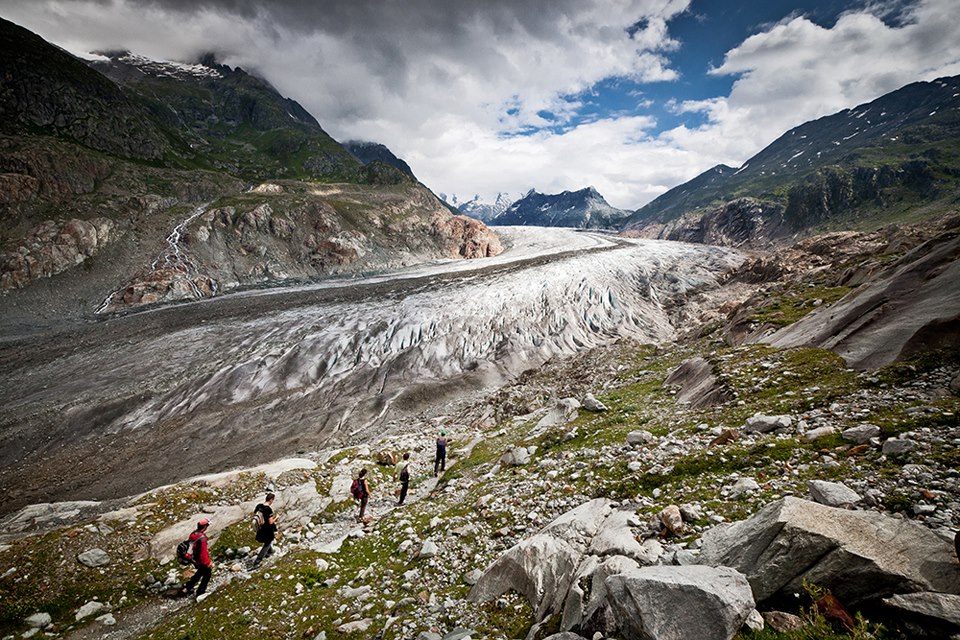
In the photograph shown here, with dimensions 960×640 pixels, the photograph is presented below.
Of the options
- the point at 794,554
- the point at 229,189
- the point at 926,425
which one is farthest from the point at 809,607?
the point at 229,189

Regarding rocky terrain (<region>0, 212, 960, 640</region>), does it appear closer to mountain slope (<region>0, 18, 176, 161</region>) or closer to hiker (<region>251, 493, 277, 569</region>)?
hiker (<region>251, 493, 277, 569</region>)

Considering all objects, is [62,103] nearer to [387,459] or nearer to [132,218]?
[132,218]

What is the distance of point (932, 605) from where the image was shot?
416 centimetres

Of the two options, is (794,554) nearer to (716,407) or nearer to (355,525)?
(716,407)

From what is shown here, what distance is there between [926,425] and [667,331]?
2020 inches

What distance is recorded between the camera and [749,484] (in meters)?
8.71

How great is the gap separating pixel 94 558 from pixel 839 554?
2174cm

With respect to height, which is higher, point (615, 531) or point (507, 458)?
point (615, 531)

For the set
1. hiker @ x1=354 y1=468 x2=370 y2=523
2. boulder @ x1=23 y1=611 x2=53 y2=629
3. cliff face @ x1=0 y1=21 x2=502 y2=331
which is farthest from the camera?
cliff face @ x1=0 y1=21 x2=502 y2=331

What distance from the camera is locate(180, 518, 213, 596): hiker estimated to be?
42.3ft

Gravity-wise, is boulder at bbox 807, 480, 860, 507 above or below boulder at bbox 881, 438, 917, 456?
below

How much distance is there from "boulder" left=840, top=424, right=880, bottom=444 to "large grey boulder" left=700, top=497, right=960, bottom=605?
13.6ft

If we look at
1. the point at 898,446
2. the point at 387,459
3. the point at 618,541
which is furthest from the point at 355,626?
the point at 387,459

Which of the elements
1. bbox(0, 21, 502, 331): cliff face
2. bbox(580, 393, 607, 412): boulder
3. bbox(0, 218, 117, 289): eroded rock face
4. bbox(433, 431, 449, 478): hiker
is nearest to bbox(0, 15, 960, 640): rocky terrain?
bbox(580, 393, 607, 412): boulder
